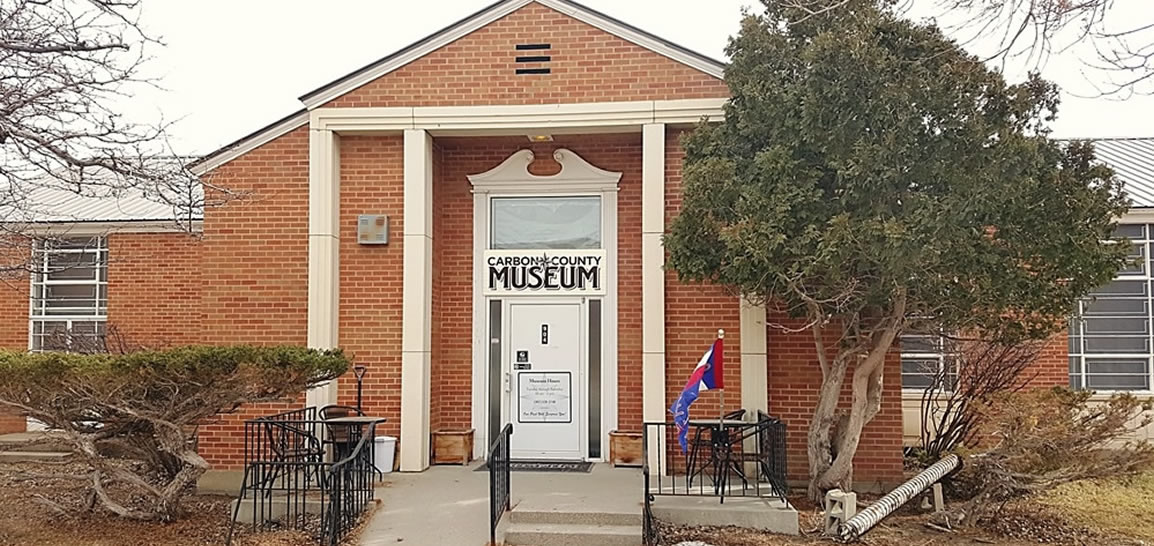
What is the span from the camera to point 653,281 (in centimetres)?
1016

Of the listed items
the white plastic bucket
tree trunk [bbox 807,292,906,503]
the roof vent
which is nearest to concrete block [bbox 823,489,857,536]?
tree trunk [bbox 807,292,906,503]

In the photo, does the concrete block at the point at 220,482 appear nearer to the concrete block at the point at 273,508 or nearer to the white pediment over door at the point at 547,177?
the concrete block at the point at 273,508

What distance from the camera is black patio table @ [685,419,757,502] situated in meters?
8.88

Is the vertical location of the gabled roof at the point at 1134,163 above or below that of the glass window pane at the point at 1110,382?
above

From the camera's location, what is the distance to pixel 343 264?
10.6 meters

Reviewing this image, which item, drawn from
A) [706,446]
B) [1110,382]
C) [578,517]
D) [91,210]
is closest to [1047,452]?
[706,446]

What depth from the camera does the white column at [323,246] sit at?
10.4 meters

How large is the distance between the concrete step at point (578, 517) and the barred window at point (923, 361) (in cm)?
581

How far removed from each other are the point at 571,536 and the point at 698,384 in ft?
5.80

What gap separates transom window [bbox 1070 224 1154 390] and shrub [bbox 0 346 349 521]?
10.3 metres

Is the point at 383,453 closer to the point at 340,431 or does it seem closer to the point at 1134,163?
the point at 340,431

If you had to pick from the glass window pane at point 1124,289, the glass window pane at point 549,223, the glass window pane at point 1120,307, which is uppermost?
the glass window pane at point 549,223

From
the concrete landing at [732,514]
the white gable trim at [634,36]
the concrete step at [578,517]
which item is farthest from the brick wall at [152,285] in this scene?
the concrete landing at [732,514]

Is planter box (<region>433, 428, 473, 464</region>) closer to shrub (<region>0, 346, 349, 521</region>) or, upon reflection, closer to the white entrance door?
the white entrance door
